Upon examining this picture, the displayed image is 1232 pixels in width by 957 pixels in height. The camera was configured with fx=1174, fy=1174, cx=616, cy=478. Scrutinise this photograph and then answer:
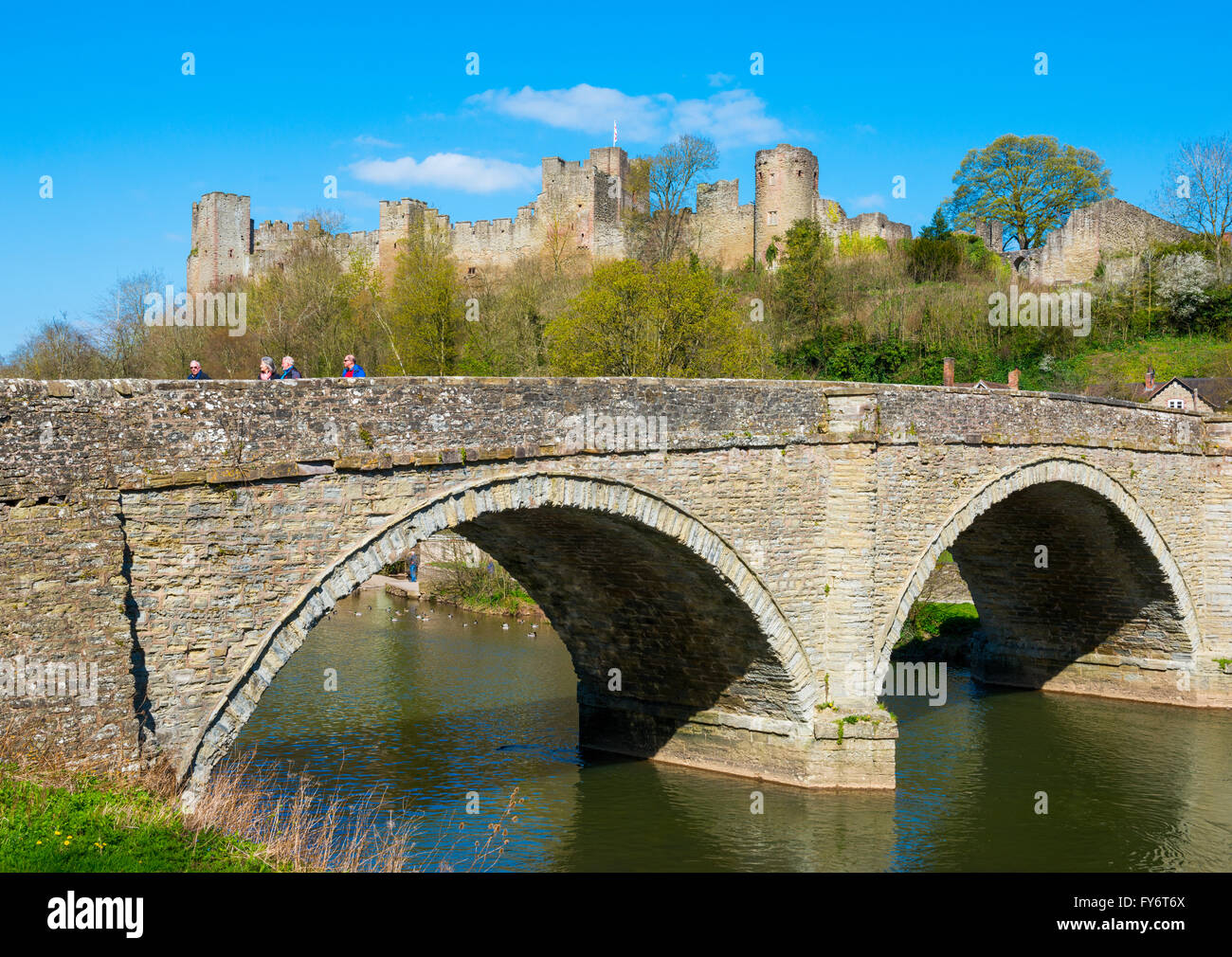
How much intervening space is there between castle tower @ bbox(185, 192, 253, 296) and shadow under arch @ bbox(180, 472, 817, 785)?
1541 inches

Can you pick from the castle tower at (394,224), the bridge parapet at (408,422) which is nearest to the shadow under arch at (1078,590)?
the bridge parapet at (408,422)

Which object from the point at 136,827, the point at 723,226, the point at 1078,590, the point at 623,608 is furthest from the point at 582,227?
the point at 136,827

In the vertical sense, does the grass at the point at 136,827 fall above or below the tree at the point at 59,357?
below

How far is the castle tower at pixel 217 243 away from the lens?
50500mm

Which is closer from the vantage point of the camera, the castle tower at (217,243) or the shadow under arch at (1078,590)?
the shadow under arch at (1078,590)

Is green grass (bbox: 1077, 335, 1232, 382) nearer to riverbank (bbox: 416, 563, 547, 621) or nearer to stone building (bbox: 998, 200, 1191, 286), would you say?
stone building (bbox: 998, 200, 1191, 286)

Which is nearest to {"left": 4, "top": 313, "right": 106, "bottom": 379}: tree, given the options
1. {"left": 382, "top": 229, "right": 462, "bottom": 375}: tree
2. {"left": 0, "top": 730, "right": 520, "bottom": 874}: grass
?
{"left": 382, "top": 229, "right": 462, "bottom": 375}: tree

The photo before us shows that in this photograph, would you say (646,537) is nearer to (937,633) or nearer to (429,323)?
(937,633)

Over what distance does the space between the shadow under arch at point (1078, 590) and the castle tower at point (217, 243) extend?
37967 millimetres

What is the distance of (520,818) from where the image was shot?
1377cm

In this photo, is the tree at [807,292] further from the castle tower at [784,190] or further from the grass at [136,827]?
the grass at [136,827]

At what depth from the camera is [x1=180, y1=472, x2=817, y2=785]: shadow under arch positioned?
9.72 m
